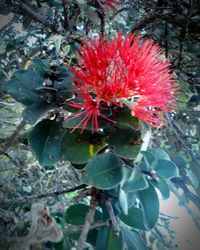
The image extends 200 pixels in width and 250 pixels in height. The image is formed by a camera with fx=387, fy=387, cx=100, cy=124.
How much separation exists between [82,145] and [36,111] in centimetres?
11

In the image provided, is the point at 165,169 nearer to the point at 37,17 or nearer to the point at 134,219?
the point at 134,219

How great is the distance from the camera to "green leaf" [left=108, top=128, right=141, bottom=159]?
26.0 inches

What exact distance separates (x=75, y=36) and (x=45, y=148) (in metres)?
0.34

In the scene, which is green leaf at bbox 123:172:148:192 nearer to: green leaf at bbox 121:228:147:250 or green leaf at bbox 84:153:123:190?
green leaf at bbox 84:153:123:190

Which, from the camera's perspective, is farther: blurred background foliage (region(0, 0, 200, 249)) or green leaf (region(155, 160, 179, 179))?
blurred background foliage (region(0, 0, 200, 249))

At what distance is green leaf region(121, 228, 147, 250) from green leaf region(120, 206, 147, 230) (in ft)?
0.09

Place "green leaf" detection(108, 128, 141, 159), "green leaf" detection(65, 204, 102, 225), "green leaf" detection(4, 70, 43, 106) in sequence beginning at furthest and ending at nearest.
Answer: "green leaf" detection(65, 204, 102, 225) < "green leaf" detection(4, 70, 43, 106) < "green leaf" detection(108, 128, 141, 159)

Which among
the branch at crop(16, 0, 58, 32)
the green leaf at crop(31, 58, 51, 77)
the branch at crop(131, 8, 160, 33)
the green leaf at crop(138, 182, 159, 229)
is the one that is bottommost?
the green leaf at crop(138, 182, 159, 229)

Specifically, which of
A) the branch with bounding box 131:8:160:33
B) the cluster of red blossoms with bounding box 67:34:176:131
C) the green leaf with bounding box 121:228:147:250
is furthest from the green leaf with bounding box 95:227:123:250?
the branch with bounding box 131:8:160:33

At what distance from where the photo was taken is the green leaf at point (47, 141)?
28.9 inches

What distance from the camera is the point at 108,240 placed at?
2.65 feet

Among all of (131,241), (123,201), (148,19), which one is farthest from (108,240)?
(148,19)

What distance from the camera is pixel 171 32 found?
1.01m

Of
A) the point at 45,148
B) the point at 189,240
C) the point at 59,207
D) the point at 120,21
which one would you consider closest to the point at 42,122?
the point at 45,148
